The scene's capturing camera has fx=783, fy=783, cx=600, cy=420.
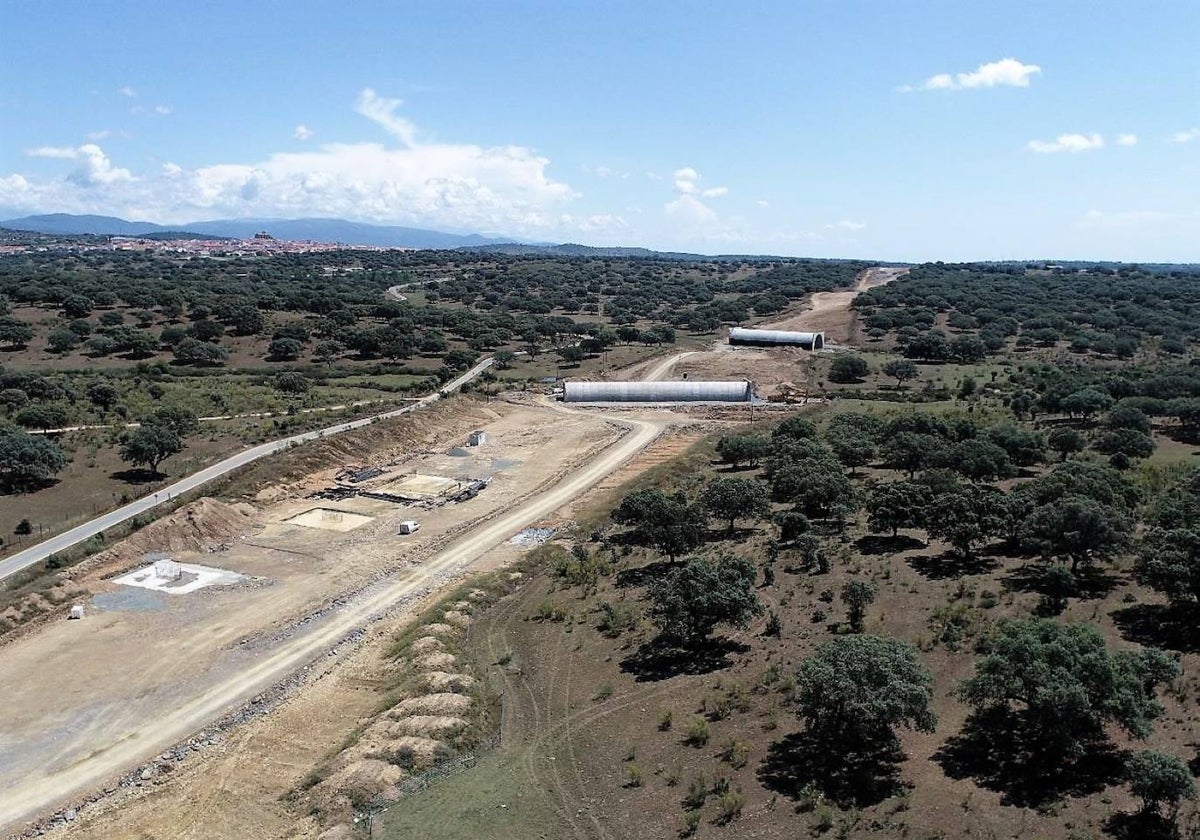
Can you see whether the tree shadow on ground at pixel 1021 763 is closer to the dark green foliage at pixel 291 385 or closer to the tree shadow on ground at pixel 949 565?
the tree shadow on ground at pixel 949 565

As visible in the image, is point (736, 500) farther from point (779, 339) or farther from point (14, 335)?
point (14, 335)

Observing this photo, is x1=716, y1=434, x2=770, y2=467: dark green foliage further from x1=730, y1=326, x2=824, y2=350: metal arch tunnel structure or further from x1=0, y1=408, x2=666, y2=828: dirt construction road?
x1=730, y1=326, x2=824, y2=350: metal arch tunnel structure

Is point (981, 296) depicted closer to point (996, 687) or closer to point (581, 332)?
point (581, 332)

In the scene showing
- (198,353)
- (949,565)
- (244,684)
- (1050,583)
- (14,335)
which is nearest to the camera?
(244,684)

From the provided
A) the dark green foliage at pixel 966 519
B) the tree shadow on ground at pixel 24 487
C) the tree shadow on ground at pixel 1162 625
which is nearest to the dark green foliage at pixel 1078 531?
the dark green foliage at pixel 966 519

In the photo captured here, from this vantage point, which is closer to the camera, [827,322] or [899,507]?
[899,507]

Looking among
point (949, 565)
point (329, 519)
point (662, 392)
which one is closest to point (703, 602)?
point (949, 565)
